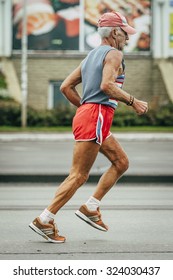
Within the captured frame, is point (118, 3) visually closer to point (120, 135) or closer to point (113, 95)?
point (120, 135)

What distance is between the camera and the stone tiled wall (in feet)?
113

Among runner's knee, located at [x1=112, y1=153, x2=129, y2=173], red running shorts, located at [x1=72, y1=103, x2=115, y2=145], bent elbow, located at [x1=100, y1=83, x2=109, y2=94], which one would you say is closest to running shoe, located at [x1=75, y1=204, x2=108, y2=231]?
runner's knee, located at [x1=112, y1=153, x2=129, y2=173]

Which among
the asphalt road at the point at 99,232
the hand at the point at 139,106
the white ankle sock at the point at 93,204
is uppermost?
the hand at the point at 139,106

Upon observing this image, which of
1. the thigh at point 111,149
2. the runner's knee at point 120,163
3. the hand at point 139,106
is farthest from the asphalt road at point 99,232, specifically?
the hand at point 139,106

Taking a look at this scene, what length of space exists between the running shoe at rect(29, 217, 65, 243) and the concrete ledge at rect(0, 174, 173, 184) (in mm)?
5631

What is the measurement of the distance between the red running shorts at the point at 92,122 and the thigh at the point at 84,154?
0.04 metres

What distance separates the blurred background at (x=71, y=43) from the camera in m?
34.1

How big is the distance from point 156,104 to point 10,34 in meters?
6.09

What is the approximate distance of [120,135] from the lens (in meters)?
26.8

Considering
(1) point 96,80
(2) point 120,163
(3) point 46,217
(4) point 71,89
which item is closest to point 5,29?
(4) point 71,89

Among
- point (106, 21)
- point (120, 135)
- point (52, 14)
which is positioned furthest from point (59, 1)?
point (106, 21)

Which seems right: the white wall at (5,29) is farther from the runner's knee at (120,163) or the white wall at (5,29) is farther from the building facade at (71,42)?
the runner's knee at (120,163)

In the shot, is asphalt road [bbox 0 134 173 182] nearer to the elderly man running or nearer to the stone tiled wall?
the elderly man running

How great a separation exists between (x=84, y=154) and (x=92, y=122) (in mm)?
278
